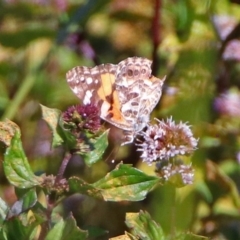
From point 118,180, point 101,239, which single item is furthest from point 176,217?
point 101,239

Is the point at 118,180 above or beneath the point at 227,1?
beneath

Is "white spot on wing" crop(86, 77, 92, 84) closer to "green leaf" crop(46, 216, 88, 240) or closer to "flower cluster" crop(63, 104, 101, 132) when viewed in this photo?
"flower cluster" crop(63, 104, 101, 132)

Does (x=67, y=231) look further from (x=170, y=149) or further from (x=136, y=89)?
(x=136, y=89)

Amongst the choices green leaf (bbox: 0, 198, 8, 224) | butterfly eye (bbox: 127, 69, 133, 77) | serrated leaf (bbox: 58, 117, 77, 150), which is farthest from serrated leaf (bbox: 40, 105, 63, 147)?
butterfly eye (bbox: 127, 69, 133, 77)

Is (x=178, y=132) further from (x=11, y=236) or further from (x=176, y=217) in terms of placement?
(x=11, y=236)

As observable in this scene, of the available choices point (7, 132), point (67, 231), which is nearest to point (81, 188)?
point (67, 231)

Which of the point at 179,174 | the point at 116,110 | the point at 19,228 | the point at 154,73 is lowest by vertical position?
the point at 19,228

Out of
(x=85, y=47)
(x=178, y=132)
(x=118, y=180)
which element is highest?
(x=85, y=47)
